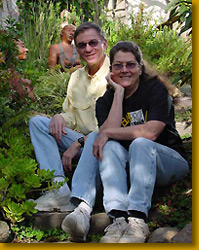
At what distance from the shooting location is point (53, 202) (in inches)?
118

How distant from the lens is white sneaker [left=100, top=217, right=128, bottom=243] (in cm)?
243

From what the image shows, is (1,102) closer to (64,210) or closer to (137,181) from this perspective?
(64,210)

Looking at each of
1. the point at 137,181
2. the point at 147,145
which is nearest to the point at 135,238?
the point at 137,181

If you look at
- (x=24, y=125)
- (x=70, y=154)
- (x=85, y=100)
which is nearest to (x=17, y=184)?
(x=70, y=154)

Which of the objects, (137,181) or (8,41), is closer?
(137,181)

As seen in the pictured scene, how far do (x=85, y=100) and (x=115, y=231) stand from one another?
1.39 m

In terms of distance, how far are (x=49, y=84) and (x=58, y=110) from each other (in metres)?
0.47

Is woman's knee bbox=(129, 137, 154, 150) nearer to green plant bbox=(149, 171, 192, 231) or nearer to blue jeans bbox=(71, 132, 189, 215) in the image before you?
blue jeans bbox=(71, 132, 189, 215)

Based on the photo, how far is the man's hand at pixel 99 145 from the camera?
109 inches

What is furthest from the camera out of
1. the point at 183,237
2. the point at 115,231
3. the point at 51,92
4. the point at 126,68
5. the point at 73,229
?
the point at 51,92

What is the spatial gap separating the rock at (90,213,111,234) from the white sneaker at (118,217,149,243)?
1.03ft

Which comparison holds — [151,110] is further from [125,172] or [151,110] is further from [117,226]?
[117,226]

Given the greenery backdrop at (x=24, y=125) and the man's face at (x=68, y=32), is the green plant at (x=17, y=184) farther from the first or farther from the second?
the man's face at (x=68, y=32)

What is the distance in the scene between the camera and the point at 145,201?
2527 millimetres
